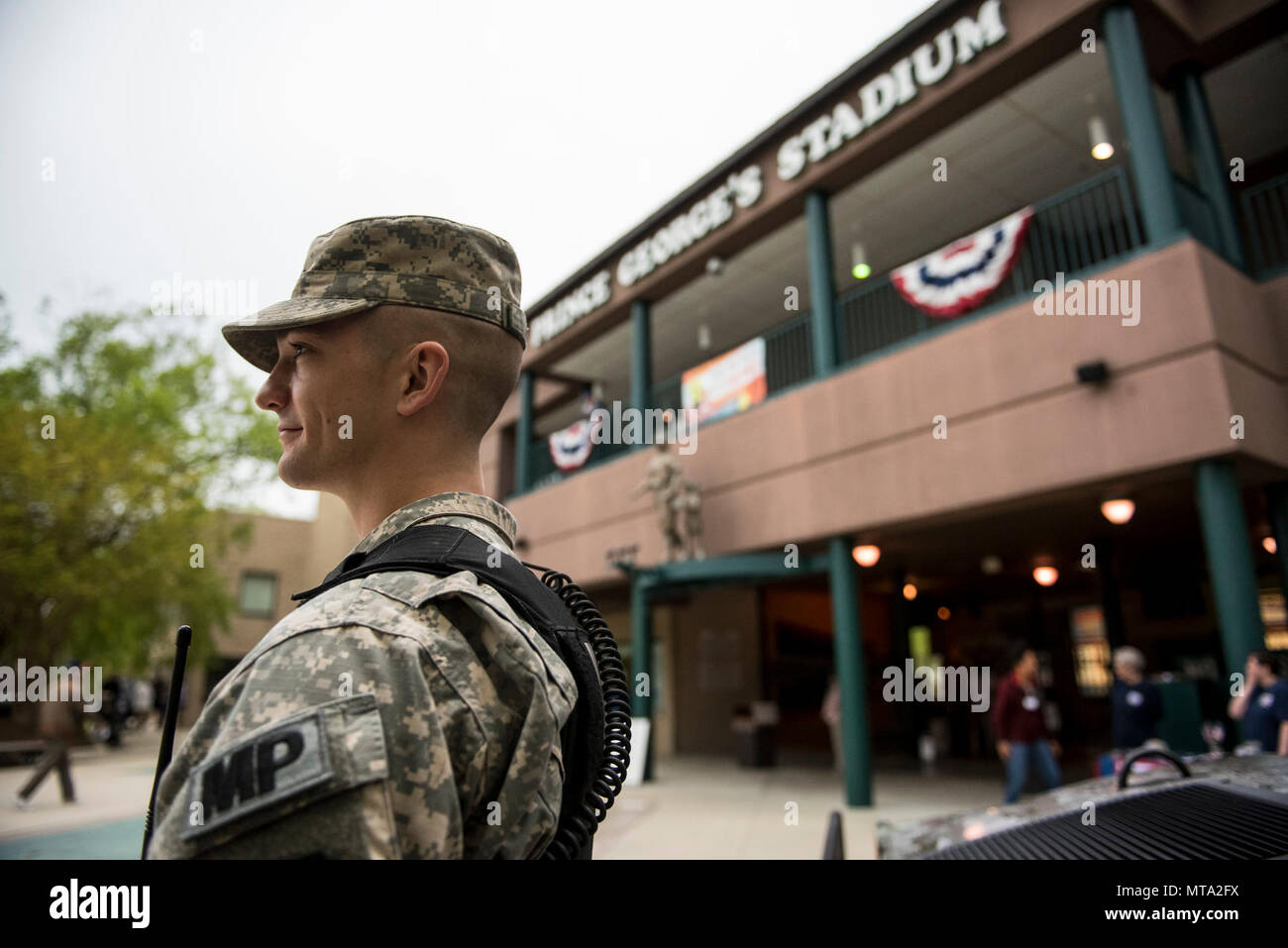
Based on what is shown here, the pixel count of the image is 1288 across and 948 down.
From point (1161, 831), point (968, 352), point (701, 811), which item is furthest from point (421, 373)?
point (701, 811)

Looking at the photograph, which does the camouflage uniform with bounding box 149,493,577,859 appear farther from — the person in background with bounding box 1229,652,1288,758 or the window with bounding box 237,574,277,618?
the window with bounding box 237,574,277,618

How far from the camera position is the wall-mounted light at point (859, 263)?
12.0 metres

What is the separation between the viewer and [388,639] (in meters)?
0.76

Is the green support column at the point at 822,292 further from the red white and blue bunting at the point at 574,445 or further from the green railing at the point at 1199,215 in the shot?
the red white and blue bunting at the point at 574,445

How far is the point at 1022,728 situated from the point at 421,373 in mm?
8109

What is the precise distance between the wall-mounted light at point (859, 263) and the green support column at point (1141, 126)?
15.7ft

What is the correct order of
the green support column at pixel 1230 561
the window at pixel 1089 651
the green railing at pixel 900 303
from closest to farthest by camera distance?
the green support column at pixel 1230 561, the green railing at pixel 900 303, the window at pixel 1089 651

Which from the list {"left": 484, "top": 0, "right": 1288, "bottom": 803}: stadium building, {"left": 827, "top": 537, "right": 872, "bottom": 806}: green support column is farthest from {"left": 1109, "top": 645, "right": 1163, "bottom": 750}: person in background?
{"left": 827, "top": 537, "right": 872, "bottom": 806}: green support column

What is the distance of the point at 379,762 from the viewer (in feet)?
2.15

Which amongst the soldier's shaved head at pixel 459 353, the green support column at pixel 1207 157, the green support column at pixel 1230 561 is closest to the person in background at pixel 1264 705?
the green support column at pixel 1230 561

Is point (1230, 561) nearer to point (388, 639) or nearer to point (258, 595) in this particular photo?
point (388, 639)

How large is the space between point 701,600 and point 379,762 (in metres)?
16.5

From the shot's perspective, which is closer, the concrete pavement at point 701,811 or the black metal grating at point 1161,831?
the black metal grating at point 1161,831

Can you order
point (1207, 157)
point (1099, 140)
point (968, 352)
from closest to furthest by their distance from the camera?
point (1207, 157)
point (968, 352)
point (1099, 140)
